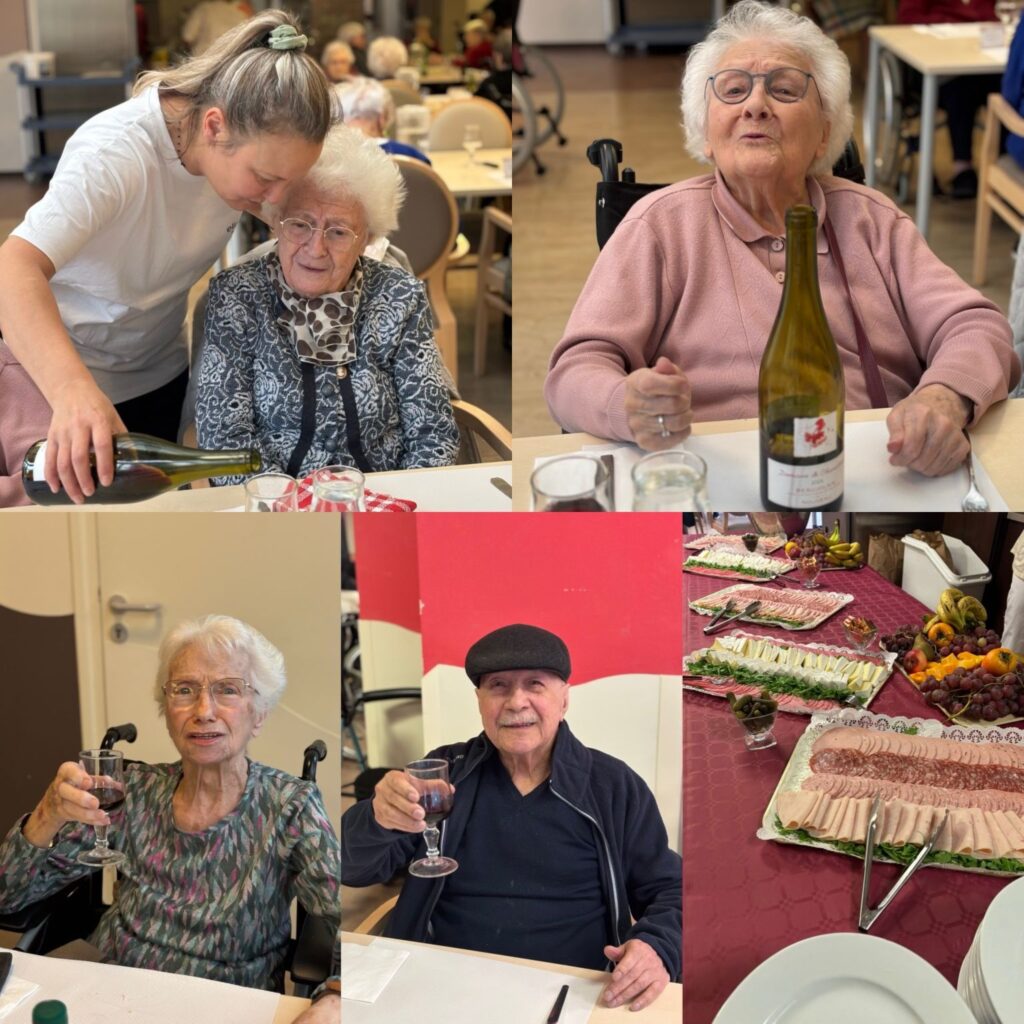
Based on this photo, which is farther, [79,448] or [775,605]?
[79,448]

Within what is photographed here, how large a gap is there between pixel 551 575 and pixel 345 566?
0.20 meters

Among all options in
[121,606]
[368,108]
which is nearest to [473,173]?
[368,108]

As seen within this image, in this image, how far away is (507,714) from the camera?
3.86ft

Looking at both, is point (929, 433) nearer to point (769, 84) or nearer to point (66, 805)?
point (769, 84)

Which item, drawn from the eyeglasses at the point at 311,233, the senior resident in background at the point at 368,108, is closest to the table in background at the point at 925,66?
the senior resident in background at the point at 368,108

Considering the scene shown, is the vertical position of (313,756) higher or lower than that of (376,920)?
higher

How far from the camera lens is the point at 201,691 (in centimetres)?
127

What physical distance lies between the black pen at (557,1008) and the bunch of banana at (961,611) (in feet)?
1.60

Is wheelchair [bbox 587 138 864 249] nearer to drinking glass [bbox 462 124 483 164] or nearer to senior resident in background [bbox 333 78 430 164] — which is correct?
senior resident in background [bbox 333 78 430 164]

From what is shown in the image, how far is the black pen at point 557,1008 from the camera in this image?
45.9 inches

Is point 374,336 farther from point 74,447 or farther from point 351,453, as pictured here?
point 74,447

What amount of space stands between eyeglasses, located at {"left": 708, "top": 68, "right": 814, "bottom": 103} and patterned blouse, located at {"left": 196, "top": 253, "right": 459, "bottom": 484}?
573 millimetres

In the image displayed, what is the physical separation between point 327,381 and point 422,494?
1.59 ft

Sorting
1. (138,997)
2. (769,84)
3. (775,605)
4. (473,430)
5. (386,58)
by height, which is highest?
(769,84)
